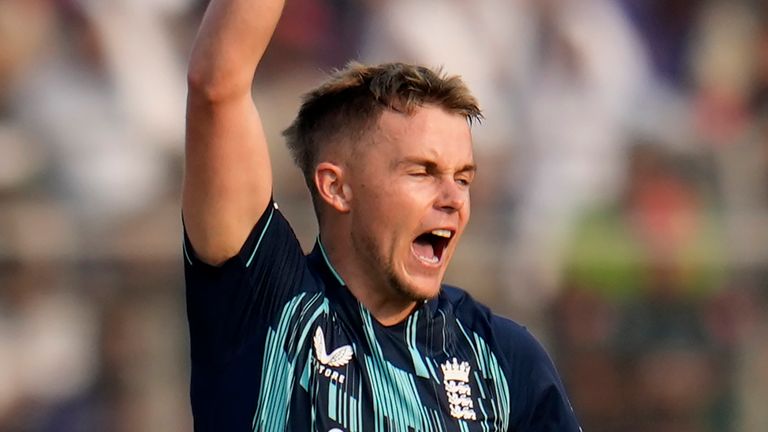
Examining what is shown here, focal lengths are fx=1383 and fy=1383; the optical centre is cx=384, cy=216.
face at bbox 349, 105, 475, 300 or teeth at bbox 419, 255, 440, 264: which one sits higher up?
face at bbox 349, 105, 475, 300

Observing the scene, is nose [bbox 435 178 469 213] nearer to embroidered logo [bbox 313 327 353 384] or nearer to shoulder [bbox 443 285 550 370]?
shoulder [bbox 443 285 550 370]

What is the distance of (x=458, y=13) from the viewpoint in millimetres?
7289

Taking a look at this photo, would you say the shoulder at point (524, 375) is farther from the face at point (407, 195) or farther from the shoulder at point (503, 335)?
the face at point (407, 195)

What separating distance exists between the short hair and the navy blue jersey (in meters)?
0.27

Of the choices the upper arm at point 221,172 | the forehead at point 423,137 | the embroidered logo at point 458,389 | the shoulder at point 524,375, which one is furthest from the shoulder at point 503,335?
the upper arm at point 221,172

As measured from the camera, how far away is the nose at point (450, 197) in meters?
3.26

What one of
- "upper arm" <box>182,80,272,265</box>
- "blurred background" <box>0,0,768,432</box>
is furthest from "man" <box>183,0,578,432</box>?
"blurred background" <box>0,0,768,432</box>

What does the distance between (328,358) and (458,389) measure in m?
0.34

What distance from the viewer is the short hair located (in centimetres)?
331

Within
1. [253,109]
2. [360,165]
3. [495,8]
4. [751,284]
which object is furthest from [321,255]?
[751,284]

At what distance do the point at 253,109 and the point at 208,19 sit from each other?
213 mm

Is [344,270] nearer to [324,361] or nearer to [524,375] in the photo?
[324,361]

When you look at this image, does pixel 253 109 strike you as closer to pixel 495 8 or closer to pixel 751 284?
pixel 495 8

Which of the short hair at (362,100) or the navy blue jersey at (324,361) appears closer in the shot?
the navy blue jersey at (324,361)
